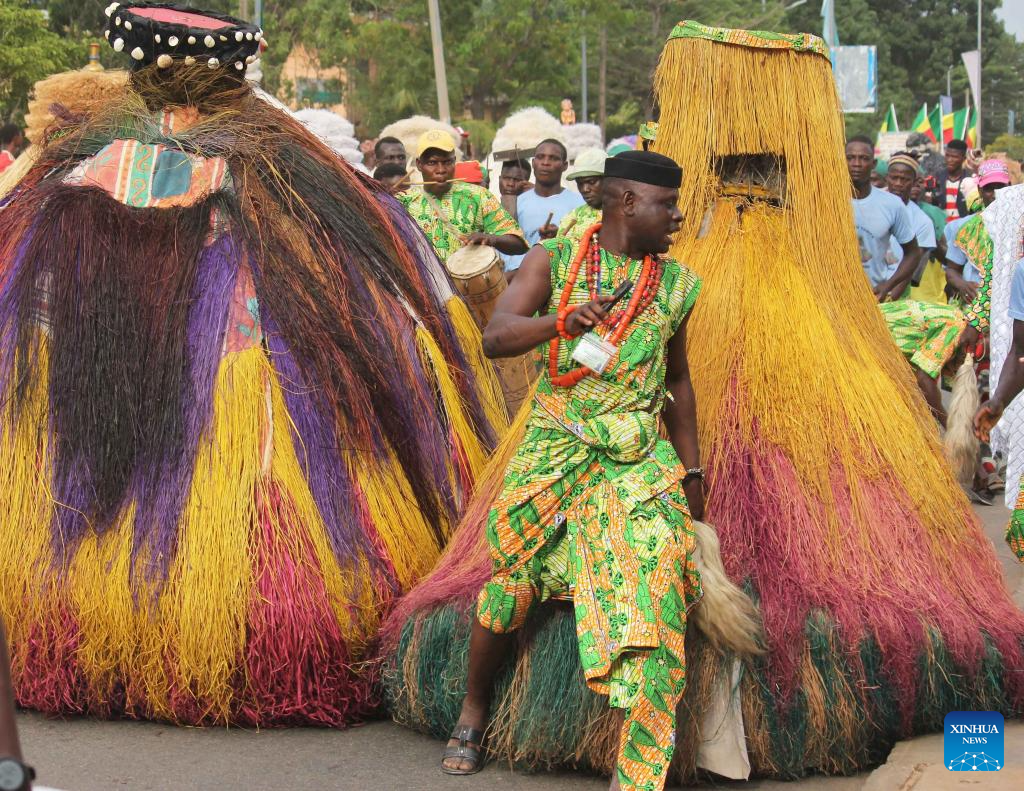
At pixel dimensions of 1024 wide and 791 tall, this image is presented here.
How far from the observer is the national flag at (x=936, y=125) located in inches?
1197

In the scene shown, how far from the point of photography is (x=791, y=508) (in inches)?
181

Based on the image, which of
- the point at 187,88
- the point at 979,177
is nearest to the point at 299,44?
the point at 979,177

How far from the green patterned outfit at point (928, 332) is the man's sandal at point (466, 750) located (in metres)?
4.18

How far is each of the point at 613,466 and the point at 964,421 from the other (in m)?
4.47

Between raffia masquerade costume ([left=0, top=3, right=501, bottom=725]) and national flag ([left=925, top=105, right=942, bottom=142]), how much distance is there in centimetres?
2666

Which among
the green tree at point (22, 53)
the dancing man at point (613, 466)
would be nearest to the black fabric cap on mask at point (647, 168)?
the dancing man at point (613, 466)

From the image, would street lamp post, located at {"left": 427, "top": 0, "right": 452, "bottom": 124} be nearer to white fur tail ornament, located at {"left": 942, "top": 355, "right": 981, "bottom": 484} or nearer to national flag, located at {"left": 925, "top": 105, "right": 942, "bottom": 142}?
white fur tail ornament, located at {"left": 942, "top": 355, "right": 981, "bottom": 484}

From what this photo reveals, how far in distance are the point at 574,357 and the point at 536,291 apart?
27 centimetres

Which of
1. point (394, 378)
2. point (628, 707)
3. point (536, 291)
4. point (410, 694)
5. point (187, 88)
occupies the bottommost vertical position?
point (410, 694)

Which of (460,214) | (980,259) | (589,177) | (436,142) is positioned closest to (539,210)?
(589,177)

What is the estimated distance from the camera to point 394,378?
5285 millimetres

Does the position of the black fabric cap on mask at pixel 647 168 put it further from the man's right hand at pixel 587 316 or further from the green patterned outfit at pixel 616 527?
the man's right hand at pixel 587 316

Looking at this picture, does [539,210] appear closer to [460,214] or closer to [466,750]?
[460,214]

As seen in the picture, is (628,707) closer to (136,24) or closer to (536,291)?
(536,291)
